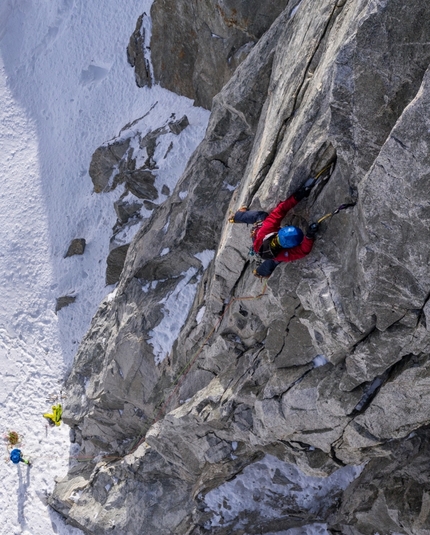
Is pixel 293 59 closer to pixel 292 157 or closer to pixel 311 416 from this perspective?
pixel 292 157

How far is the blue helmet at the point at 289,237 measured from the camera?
23.1 ft

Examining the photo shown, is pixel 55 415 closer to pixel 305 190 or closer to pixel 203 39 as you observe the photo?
pixel 305 190

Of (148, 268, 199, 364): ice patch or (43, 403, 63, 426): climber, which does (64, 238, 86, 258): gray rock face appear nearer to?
(43, 403, 63, 426): climber

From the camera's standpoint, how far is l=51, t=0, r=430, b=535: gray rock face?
596cm

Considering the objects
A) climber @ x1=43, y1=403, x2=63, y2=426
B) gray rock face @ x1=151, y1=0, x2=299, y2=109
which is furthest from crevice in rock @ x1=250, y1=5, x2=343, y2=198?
climber @ x1=43, y1=403, x2=63, y2=426

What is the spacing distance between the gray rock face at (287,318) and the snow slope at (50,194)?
5.78 feet

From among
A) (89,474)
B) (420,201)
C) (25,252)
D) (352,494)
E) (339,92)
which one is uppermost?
(339,92)

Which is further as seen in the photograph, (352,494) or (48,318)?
(48,318)

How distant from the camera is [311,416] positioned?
27.3ft

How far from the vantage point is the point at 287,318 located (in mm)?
8555

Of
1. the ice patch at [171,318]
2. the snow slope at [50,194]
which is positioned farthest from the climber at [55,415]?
the ice patch at [171,318]

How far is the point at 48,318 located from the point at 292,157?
14.4 meters

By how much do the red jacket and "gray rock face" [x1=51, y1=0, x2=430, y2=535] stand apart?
0.24 metres

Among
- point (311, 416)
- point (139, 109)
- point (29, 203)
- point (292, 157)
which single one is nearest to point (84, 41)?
point (139, 109)
